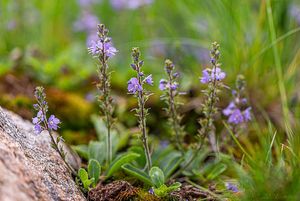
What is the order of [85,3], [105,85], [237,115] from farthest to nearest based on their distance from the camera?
[85,3] → [237,115] → [105,85]

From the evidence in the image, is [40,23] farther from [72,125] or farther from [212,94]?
[212,94]

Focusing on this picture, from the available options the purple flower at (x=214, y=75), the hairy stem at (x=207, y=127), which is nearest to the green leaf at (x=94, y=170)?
the hairy stem at (x=207, y=127)

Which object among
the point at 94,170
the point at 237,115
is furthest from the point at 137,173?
the point at 237,115

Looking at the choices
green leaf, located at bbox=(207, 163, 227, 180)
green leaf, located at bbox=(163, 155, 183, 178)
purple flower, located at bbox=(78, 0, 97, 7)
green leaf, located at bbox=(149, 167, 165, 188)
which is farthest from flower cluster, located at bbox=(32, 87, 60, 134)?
purple flower, located at bbox=(78, 0, 97, 7)

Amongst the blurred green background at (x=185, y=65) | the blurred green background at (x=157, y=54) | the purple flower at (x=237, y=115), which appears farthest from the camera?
the blurred green background at (x=157, y=54)

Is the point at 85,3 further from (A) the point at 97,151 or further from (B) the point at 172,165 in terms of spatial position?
(B) the point at 172,165

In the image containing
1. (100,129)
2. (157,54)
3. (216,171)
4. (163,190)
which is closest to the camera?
(163,190)

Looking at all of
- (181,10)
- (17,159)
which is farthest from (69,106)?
(17,159)

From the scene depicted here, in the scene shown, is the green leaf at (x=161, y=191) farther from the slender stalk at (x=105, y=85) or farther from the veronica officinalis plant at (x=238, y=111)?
the veronica officinalis plant at (x=238, y=111)
